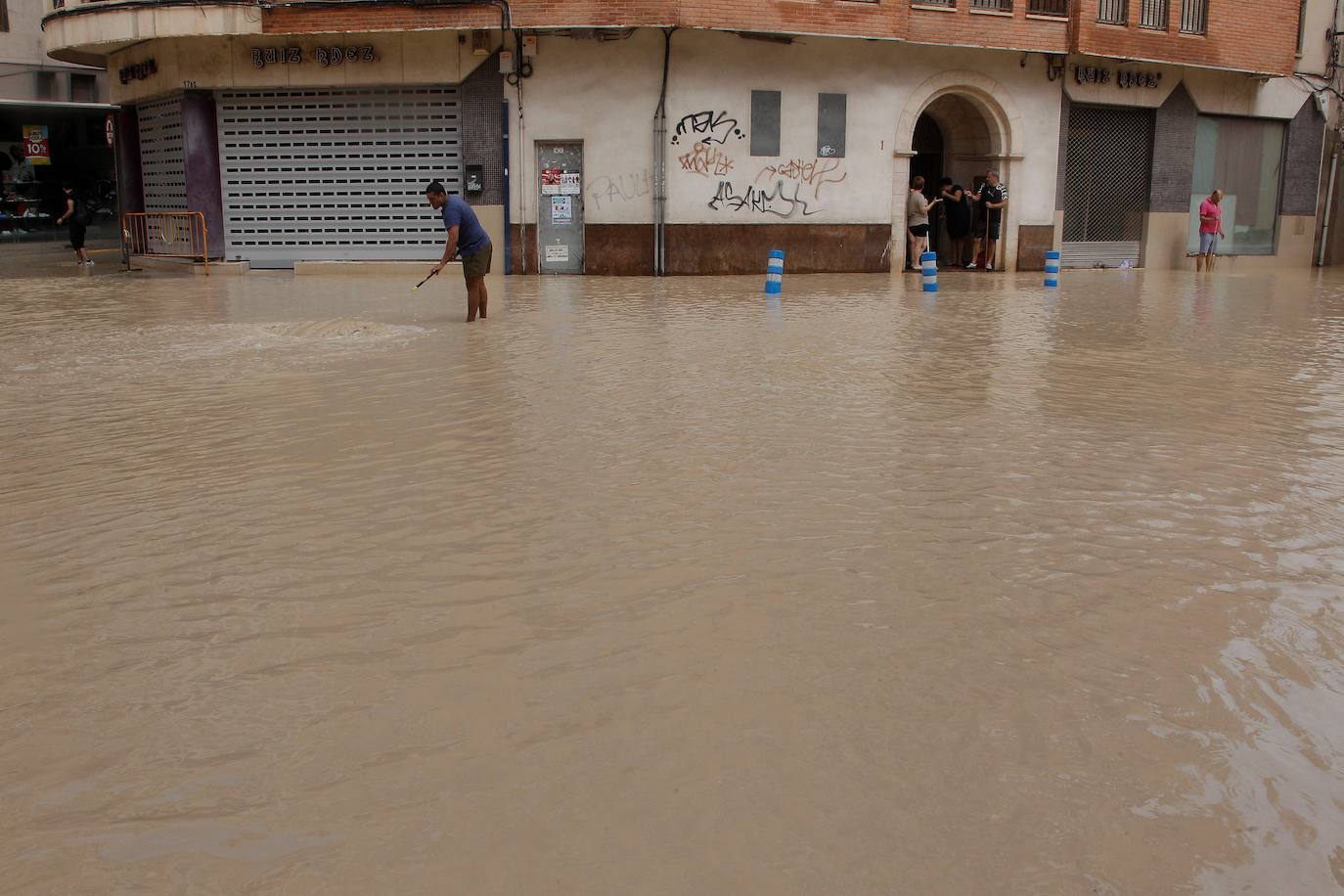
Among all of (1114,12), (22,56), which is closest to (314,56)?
(22,56)

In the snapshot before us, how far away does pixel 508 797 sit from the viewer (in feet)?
9.04

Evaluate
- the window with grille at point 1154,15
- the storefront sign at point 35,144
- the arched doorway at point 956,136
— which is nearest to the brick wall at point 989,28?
the arched doorway at point 956,136

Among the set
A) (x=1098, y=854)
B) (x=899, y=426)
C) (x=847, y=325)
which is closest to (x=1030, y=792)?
(x=1098, y=854)

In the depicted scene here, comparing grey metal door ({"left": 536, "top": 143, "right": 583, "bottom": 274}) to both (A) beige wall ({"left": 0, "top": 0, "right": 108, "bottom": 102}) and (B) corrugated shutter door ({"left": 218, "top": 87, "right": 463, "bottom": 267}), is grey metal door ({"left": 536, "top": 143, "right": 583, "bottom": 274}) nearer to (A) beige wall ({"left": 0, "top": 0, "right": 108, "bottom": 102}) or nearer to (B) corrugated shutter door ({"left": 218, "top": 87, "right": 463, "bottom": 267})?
(B) corrugated shutter door ({"left": 218, "top": 87, "right": 463, "bottom": 267})

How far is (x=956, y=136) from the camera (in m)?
24.6

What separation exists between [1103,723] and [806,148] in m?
20.0

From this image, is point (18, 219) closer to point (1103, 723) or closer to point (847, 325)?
point (847, 325)

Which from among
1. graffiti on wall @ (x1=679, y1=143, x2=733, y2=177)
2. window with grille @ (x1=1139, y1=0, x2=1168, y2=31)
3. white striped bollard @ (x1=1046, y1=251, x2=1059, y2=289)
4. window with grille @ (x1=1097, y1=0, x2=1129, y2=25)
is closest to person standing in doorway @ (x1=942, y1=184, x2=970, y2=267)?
window with grille @ (x1=1097, y1=0, x2=1129, y2=25)

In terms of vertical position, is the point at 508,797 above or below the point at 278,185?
below

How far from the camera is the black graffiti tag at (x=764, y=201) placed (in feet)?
71.3

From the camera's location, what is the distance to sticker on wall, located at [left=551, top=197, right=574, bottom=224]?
848 inches

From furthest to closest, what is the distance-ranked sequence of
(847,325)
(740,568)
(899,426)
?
(847,325) → (899,426) → (740,568)

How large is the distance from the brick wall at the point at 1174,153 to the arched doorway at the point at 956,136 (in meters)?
3.67

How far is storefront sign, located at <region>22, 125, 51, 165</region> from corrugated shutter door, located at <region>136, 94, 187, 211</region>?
1089cm
